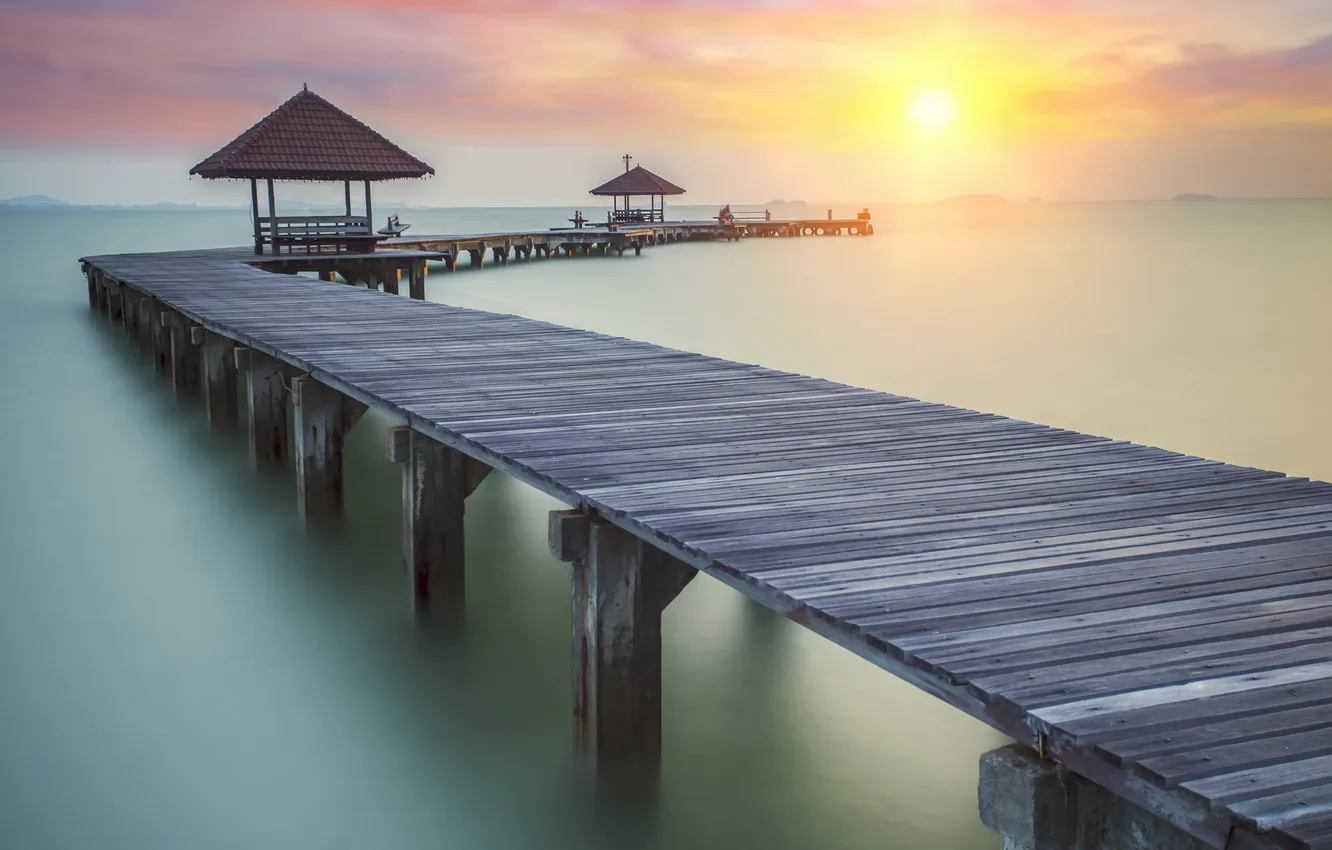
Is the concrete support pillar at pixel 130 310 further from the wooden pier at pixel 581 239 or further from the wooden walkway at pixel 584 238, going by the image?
the wooden pier at pixel 581 239

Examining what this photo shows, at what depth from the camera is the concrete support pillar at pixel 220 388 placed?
1092 centimetres

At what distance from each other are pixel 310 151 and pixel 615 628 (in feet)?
58.4

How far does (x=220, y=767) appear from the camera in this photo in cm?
503

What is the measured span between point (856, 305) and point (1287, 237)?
4017cm

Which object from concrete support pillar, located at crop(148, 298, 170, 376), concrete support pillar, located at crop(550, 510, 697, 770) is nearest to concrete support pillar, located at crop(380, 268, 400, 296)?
concrete support pillar, located at crop(148, 298, 170, 376)

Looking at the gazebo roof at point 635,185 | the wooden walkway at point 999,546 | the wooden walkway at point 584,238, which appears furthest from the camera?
the gazebo roof at point 635,185

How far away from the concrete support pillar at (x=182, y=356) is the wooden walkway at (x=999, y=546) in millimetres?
6347

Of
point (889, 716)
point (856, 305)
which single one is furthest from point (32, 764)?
point (856, 305)

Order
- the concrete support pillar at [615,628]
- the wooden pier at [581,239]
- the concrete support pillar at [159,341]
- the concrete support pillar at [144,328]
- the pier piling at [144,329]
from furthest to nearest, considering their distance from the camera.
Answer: the wooden pier at [581,239] < the pier piling at [144,329] < the concrete support pillar at [144,328] < the concrete support pillar at [159,341] < the concrete support pillar at [615,628]

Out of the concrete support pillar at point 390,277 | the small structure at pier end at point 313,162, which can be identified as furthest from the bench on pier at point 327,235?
the concrete support pillar at point 390,277

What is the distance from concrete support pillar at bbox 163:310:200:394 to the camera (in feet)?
41.4

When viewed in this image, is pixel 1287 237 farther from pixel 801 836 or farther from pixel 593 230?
pixel 801 836

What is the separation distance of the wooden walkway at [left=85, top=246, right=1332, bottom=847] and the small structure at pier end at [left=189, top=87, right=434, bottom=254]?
14.1 metres

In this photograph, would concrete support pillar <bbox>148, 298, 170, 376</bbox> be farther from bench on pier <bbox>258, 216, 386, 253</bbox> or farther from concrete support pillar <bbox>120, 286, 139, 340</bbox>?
bench on pier <bbox>258, 216, 386, 253</bbox>
